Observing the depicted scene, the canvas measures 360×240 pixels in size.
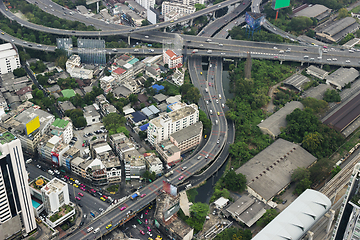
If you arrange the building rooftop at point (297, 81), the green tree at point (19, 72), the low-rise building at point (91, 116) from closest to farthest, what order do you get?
the low-rise building at point (91, 116)
the green tree at point (19, 72)
the building rooftop at point (297, 81)

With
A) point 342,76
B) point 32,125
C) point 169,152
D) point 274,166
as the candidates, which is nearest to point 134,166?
point 169,152

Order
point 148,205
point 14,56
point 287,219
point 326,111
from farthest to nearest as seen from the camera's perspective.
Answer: point 14,56
point 326,111
point 148,205
point 287,219

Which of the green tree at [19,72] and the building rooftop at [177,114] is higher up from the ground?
the building rooftop at [177,114]

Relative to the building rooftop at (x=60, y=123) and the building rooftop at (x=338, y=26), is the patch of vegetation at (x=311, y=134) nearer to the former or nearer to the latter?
the building rooftop at (x=60, y=123)

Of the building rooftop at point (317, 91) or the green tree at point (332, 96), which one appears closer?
the green tree at point (332, 96)

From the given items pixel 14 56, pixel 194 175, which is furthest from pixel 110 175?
pixel 14 56

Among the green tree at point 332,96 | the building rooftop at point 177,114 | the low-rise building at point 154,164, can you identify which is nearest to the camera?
the low-rise building at point 154,164

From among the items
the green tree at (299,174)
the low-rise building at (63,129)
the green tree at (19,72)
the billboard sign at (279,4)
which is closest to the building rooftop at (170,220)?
the green tree at (299,174)

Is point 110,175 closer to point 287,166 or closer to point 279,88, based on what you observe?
point 287,166
